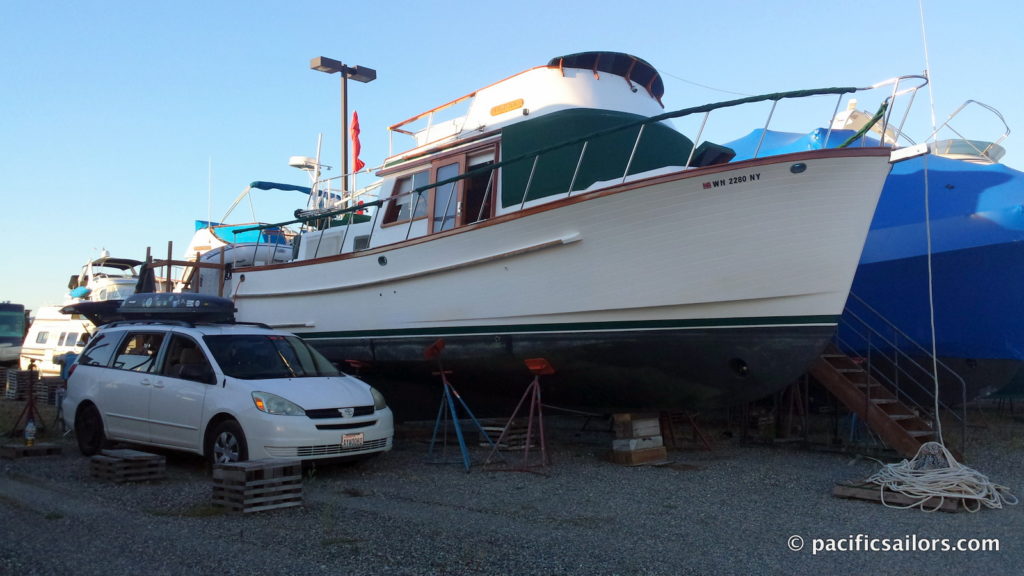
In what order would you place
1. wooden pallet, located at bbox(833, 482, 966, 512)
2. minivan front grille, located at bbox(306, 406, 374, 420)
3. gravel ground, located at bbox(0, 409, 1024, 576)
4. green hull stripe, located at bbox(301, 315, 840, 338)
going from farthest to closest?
green hull stripe, located at bbox(301, 315, 840, 338) < minivan front grille, located at bbox(306, 406, 374, 420) < wooden pallet, located at bbox(833, 482, 966, 512) < gravel ground, located at bbox(0, 409, 1024, 576)

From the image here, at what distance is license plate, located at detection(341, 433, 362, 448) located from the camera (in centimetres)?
714

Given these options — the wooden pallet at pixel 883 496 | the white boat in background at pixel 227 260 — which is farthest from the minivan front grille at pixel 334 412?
the white boat in background at pixel 227 260

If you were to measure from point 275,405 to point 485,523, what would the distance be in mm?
2455

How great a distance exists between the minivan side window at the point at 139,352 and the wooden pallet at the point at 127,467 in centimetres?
118

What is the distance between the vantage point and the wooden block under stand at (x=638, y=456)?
8.44 m

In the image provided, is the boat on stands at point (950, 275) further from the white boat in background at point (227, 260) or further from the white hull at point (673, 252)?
the white boat in background at point (227, 260)

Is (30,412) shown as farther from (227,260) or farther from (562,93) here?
(562,93)

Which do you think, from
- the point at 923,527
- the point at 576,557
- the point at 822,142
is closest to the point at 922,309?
the point at 822,142

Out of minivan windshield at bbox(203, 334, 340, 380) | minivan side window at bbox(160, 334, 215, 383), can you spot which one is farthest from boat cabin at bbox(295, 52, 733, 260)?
→ minivan side window at bbox(160, 334, 215, 383)

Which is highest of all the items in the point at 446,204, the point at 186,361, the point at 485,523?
the point at 446,204

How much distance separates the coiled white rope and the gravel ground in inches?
6.6

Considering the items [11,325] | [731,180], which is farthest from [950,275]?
[11,325]

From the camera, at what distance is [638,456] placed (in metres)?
8.48

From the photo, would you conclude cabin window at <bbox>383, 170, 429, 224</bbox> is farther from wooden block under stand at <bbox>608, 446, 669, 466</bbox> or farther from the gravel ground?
wooden block under stand at <bbox>608, 446, 669, 466</bbox>
